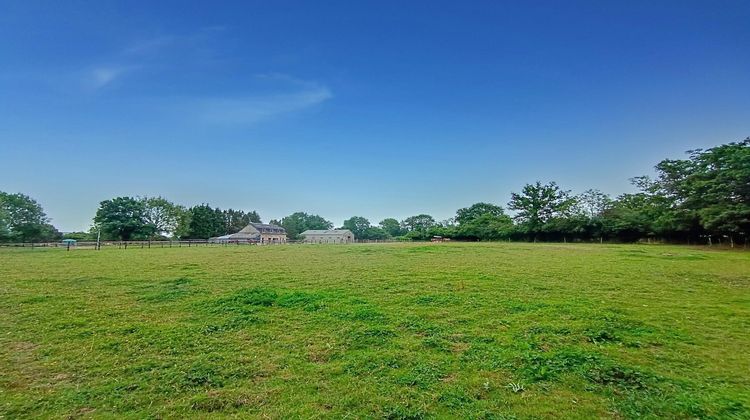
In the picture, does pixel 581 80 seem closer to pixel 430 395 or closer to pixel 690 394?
pixel 690 394

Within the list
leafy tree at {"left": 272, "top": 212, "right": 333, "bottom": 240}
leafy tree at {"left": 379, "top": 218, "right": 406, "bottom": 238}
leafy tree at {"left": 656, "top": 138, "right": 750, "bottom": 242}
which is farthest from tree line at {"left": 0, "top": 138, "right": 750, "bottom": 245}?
leafy tree at {"left": 379, "top": 218, "right": 406, "bottom": 238}

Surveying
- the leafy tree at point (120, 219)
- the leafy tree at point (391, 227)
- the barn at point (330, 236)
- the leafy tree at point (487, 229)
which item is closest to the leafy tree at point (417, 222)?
the leafy tree at point (391, 227)

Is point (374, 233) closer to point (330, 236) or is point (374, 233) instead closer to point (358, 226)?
point (358, 226)

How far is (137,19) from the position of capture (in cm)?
1443

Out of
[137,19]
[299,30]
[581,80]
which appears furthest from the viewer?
[581,80]

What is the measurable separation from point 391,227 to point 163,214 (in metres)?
79.6

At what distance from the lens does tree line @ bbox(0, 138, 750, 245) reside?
29203 mm

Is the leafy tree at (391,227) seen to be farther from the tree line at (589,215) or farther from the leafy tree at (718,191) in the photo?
the leafy tree at (718,191)

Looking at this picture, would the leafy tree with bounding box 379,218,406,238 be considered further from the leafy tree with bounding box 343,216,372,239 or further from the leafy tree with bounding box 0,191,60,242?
the leafy tree with bounding box 0,191,60,242

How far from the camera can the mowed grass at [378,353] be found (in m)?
3.56

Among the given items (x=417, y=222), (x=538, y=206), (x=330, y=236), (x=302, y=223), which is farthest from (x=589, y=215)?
(x=302, y=223)

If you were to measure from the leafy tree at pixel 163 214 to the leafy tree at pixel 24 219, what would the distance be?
18015mm

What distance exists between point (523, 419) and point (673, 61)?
1969 cm

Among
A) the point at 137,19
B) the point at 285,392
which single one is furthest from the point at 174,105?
the point at 285,392
